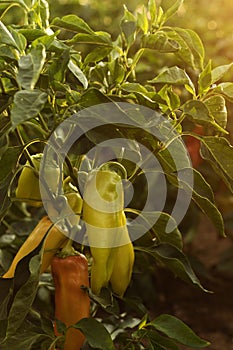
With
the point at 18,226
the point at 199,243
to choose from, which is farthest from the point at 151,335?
the point at 199,243

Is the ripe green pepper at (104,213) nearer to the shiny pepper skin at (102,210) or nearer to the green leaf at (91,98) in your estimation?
the shiny pepper skin at (102,210)

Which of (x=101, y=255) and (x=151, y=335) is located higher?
(x=101, y=255)

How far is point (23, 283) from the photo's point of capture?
133 centimetres

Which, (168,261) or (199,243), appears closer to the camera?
(168,261)

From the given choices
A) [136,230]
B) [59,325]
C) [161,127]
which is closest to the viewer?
[161,127]

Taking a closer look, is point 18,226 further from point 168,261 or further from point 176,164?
point 176,164

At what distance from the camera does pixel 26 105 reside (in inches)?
41.2

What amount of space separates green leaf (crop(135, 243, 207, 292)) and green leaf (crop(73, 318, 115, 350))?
0.18 meters

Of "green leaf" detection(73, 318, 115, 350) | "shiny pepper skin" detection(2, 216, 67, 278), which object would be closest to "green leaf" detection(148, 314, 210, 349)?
"green leaf" detection(73, 318, 115, 350)

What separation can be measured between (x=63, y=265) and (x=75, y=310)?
89 mm

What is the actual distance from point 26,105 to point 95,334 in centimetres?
46

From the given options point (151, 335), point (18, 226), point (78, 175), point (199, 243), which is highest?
point (78, 175)

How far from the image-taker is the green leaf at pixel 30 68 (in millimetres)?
1057

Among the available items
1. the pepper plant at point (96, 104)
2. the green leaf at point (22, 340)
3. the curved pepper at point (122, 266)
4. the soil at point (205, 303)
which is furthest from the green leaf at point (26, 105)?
the soil at point (205, 303)
